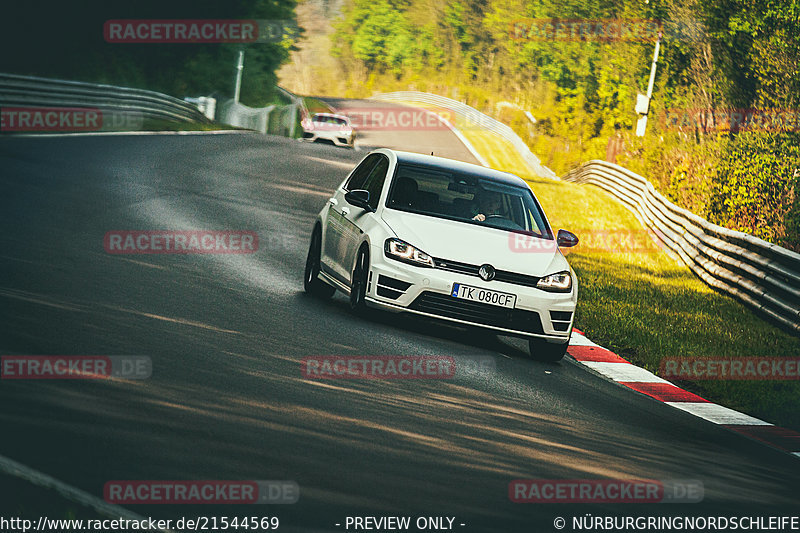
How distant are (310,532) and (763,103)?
4800cm

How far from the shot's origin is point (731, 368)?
37.0ft

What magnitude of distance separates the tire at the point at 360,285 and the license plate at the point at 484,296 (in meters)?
0.90

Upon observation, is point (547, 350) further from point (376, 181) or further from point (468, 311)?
point (376, 181)

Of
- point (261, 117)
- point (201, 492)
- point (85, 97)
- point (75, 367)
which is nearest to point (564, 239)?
point (75, 367)

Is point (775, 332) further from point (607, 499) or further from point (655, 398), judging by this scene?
point (607, 499)

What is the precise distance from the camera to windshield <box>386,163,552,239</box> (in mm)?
10922

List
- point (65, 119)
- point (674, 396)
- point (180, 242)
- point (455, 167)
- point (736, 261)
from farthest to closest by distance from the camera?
point (65, 119) → point (736, 261) → point (180, 242) → point (455, 167) → point (674, 396)

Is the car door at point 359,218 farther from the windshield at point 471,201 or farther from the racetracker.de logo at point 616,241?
the racetracker.de logo at point 616,241

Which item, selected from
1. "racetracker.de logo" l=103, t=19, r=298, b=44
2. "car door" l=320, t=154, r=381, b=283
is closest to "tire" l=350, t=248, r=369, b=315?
"car door" l=320, t=154, r=381, b=283

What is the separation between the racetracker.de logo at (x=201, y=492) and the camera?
472cm

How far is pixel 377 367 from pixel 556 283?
2454mm

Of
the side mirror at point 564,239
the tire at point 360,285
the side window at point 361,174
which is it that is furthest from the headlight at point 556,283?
the side window at point 361,174

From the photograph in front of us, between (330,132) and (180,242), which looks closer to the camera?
(180,242)

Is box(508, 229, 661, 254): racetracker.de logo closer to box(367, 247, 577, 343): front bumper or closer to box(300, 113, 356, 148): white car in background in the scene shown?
box(367, 247, 577, 343): front bumper
